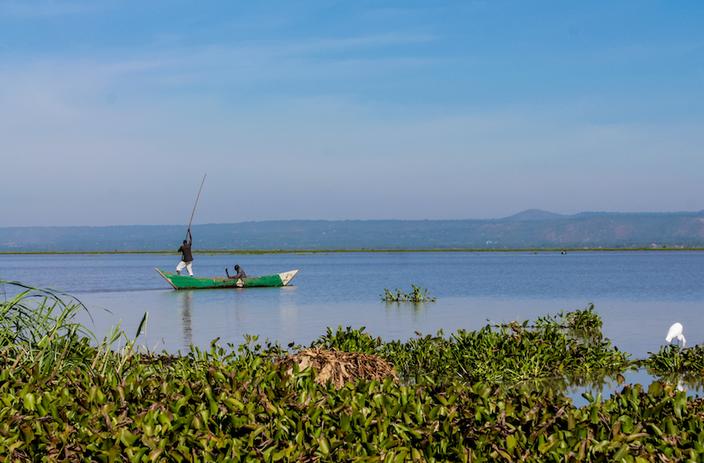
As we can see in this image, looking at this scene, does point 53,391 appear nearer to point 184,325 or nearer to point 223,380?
point 223,380

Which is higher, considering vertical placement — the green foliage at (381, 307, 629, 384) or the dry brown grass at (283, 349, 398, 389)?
the dry brown grass at (283, 349, 398, 389)

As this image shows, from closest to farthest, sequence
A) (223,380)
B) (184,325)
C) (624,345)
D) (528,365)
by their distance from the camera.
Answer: (223,380) < (528,365) < (624,345) < (184,325)

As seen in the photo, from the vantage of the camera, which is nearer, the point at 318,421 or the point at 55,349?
the point at 318,421

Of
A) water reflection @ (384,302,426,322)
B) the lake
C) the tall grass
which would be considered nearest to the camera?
the tall grass

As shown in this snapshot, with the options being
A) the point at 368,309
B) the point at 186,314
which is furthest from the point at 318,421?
the point at 368,309

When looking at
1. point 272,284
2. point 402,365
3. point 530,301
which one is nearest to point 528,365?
point 402,365

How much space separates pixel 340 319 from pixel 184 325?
17.9 ft

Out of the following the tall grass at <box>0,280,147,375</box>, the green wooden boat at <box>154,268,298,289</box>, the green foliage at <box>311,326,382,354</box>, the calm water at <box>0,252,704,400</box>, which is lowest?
the calm water at <box>0,252,704,400</box>

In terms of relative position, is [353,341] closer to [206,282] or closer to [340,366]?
[340,366]

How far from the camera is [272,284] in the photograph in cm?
5388

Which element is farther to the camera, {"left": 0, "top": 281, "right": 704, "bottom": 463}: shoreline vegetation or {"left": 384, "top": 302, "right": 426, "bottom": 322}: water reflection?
{"left": 384, "top": 302, "right": 426, "bottom": 322}: water reflection

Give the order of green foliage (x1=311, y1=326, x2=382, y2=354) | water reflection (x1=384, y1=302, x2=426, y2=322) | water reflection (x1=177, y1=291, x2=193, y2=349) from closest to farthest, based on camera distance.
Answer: green foliage (x1=311, y1=326, x2=382, y2=354), water reflection (x1=177, y1=291, x2=193, y2=349), water reflection (x1=384, y1=302, x2=426, y2=322)

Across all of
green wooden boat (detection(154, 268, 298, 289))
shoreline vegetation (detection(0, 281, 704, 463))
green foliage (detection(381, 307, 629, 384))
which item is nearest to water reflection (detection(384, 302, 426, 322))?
green wooden boat (detection(154, 268, 298, 289))

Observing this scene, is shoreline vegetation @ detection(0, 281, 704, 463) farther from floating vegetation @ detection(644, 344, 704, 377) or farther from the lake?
floating vegetation @ detection(644, 344, 704, 377)
